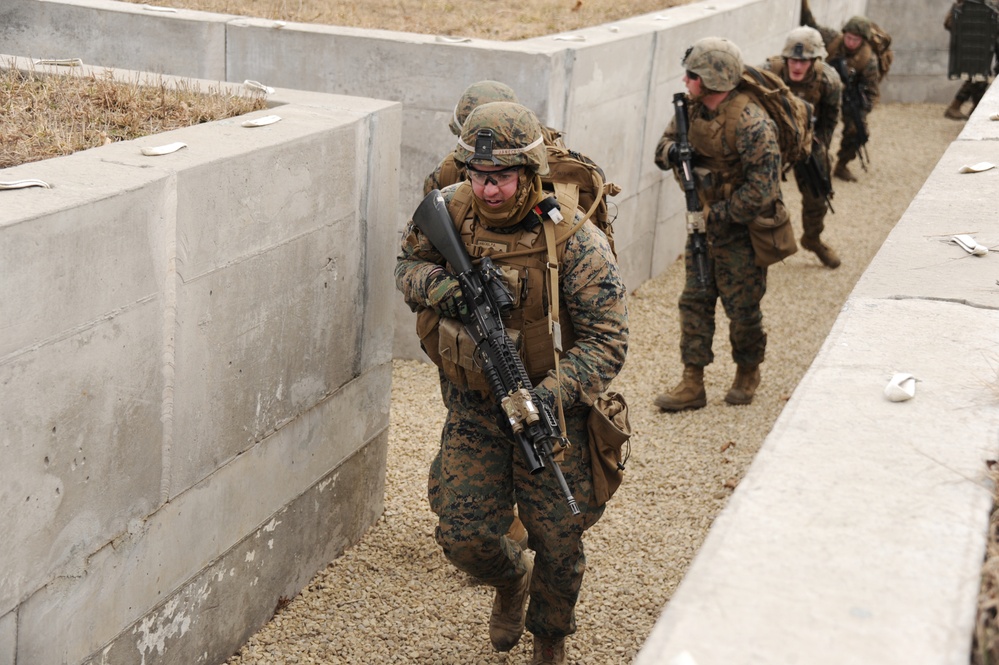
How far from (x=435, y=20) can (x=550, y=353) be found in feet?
18.0

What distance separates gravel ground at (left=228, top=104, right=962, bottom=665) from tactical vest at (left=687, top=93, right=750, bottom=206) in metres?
1.36

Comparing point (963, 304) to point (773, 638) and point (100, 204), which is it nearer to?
point (773, 638)

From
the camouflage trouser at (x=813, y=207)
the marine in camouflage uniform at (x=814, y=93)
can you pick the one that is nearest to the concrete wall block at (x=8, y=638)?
the marine in camouflage uniform at (x=814, y=93)

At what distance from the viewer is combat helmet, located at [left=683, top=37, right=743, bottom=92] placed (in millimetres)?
6352

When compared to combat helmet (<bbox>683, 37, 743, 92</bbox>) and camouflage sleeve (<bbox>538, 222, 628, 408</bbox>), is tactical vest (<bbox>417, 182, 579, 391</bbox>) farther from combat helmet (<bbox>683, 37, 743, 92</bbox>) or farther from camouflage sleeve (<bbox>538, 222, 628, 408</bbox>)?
combat helmet (<bbox>683, 37, 743, 92</bbox>)

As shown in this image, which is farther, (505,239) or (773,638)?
Result: (505,239)

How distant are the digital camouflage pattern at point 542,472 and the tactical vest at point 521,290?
4 cm

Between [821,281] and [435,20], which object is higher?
[435,20]

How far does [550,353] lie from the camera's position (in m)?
4.00

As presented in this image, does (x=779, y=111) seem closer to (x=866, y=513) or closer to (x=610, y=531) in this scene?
(x=610, y=531)

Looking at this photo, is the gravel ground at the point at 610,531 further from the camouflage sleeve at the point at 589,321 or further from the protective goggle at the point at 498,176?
the protective goggle at the point at 498,176

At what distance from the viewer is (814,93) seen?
9555mm

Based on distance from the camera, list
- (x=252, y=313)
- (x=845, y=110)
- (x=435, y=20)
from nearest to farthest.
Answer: (x=252, y=313) < (x=435, y=20) < (x=845, y=110)

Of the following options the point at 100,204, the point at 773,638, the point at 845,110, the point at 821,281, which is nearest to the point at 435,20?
the point at 821,281
